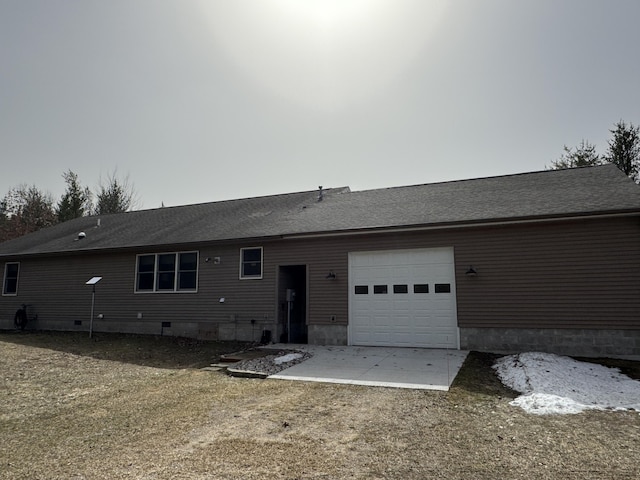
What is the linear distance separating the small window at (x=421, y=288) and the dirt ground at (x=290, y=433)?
9.31 feet

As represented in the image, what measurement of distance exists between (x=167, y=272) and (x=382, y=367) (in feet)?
29.5

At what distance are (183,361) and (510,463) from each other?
321 inches

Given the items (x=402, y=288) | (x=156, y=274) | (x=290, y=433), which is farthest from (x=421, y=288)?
(x=156, y=274)

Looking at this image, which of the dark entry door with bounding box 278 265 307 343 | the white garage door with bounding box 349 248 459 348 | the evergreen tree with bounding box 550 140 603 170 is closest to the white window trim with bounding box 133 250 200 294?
the dark entry door with bounding box 278 265 307 343

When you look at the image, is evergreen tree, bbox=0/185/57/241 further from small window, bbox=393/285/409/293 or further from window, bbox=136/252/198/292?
small window, bbox=393/285/409/293

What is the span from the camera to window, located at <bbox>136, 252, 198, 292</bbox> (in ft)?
43.5

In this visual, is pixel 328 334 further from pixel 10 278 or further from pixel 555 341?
pixel 10 278

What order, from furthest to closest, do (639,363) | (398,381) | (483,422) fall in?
(639,363), (398,381), (483,422)

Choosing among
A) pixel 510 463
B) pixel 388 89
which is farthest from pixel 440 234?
pixel 510 463

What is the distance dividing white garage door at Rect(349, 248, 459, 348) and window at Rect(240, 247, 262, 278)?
3114mm

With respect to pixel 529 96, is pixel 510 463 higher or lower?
lower

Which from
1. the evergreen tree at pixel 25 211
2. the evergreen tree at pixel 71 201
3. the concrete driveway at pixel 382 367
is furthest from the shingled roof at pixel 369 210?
the evergreen tree at pixel 25 211

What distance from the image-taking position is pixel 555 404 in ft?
17.5

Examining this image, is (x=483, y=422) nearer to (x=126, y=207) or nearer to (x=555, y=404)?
(x=555, y=404)
